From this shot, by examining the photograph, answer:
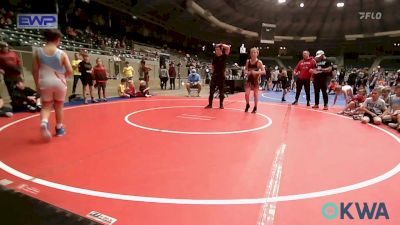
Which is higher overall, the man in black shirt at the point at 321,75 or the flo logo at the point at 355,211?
the man in black shirt at the point at 321,75

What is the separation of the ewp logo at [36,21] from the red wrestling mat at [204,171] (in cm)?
493

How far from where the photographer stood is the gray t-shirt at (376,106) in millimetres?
6617

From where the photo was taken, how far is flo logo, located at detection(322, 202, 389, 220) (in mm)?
2293

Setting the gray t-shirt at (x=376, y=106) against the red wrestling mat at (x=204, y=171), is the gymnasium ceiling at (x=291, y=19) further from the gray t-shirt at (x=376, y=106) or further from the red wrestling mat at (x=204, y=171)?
the red wrestling mat at (x=204, y=171)

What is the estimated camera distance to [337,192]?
2.73 m

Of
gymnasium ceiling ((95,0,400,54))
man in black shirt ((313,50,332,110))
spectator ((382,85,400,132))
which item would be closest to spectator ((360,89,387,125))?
spectator ((382,85,400,132))

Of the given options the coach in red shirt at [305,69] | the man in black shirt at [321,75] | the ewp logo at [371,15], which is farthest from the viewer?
the ewp logo at [371,15]

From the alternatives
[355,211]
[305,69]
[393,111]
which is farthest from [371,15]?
[355,211]

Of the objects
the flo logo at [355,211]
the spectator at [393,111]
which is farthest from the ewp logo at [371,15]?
the flo logo at [355,211]

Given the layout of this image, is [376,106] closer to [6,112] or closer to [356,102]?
[356,102]

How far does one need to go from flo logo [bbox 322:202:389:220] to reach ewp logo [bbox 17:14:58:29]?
32.4 ft

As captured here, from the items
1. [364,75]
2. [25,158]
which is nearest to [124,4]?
[364,75]

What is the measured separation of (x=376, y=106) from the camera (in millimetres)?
6703

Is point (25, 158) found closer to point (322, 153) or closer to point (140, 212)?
point (140, 212)
